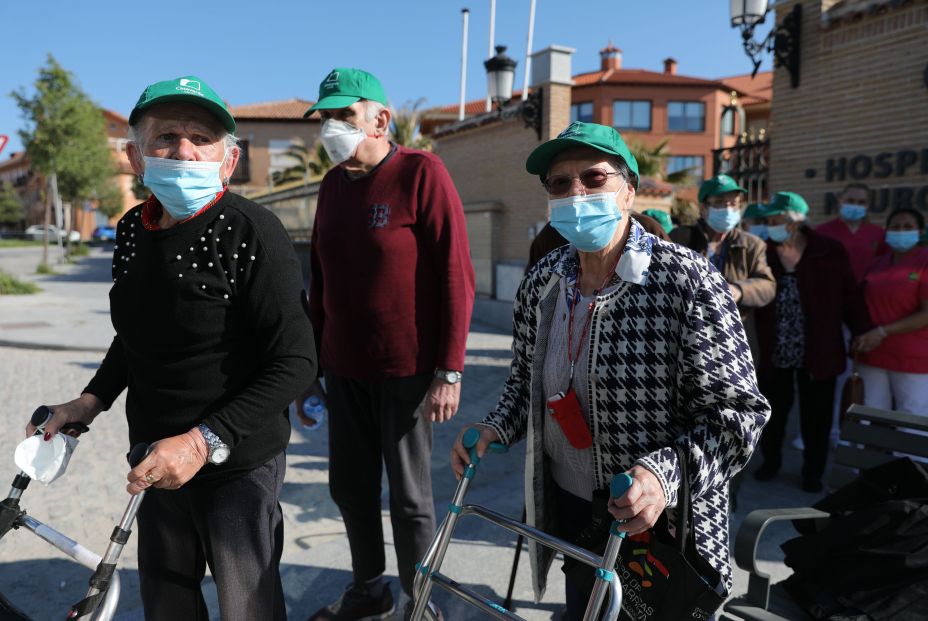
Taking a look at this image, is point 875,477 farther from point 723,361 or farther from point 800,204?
point 800,204

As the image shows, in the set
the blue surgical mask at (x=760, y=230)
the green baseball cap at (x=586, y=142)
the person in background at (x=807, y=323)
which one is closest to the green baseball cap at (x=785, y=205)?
the person in background at (x=807, y=323)

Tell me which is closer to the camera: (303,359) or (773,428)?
(303,359)

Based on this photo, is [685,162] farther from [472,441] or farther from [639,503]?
[639,503]

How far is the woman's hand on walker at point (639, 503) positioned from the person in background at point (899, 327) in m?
3.74

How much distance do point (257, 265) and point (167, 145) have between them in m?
0.42

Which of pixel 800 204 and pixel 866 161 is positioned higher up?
pixel 866 161

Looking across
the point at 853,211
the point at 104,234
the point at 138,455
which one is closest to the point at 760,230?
the point at 853,211

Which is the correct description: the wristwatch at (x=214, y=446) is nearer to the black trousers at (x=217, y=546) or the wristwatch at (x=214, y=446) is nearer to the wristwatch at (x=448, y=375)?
the black trousers at (x=217, y=546)

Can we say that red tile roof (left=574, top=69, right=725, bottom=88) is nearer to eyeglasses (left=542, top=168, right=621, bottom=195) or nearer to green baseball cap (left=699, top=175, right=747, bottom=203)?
green baseball cap (left=699, top=175, right=747, bottom=203)

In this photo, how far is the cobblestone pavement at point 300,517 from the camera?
3244 millimetres

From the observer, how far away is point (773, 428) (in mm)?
4852

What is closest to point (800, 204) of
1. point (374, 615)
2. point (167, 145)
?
point (374, 615)

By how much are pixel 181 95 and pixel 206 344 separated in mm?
663

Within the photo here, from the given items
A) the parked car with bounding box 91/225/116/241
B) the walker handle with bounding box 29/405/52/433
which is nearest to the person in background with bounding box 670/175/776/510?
the walker handle with bounding box 29/405/52/433
